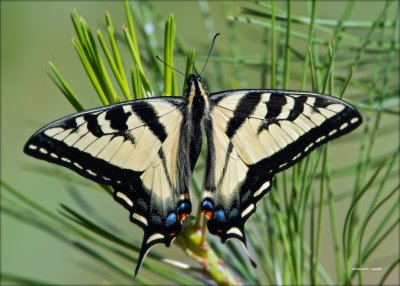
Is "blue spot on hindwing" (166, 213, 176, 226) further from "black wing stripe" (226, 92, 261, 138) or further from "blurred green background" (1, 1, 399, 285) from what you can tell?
"blurred green background" (1, 1, 399, 285)

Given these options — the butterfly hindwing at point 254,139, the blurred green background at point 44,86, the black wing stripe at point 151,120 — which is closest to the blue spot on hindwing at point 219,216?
the butterfly hindwing at point 254,139

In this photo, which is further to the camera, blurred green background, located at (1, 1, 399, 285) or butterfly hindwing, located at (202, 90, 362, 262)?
blurred green background, located at (1, 1, 399, 285)

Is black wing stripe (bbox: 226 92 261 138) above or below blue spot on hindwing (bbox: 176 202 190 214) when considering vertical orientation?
above

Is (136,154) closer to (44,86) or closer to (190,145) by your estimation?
(190,145)

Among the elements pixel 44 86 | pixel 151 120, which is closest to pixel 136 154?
pixel 151 120

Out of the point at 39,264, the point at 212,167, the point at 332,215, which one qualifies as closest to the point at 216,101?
the point at 212,167

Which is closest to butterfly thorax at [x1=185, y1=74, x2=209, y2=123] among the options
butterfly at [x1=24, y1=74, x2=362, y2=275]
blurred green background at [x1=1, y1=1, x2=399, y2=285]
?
butterfly at [x1=24, y1=74, x2=362, y2=275]

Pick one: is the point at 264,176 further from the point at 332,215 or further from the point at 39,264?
the point at 39,264
